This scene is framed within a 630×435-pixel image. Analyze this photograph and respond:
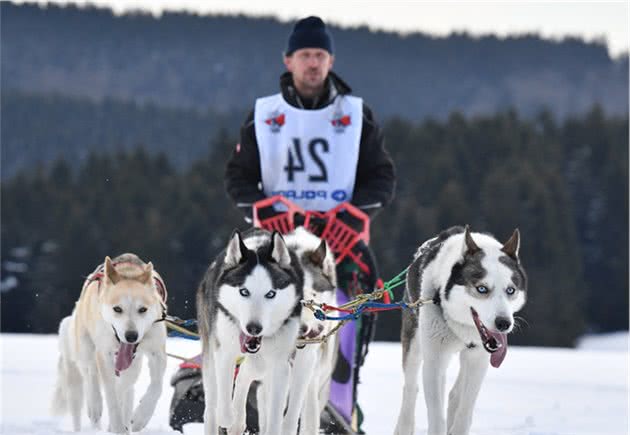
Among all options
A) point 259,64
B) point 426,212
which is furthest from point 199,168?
point 259,64

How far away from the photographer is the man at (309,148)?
5.59 m

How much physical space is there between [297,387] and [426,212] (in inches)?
1500

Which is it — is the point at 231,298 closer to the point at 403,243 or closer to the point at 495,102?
the point at 403,243

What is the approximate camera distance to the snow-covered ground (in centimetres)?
655

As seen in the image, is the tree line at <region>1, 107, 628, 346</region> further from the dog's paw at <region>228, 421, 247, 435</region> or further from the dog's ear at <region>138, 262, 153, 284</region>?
the dog's paw at <region>228, 421, 247, 435</region>

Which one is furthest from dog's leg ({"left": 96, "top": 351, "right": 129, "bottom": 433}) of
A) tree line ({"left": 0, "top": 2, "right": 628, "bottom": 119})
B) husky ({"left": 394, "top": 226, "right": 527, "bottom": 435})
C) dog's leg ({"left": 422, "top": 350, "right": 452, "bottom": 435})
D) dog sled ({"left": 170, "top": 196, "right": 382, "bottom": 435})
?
tree line ({"left": 0, "top": 2, "right": 628, "bottom": 119})

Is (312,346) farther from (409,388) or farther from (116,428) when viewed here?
(116,428)

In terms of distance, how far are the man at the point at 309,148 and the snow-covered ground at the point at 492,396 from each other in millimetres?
936

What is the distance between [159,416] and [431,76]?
8124 cm

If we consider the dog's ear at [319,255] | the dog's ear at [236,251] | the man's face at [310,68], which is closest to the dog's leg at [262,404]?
the dog's ear at [319,255]

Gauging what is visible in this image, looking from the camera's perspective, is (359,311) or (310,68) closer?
(359,311)

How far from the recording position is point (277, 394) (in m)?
4.09

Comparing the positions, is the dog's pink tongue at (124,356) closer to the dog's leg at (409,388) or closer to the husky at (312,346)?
the husky at (312,346)

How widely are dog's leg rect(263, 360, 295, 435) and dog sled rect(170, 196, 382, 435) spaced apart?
1.23 m
